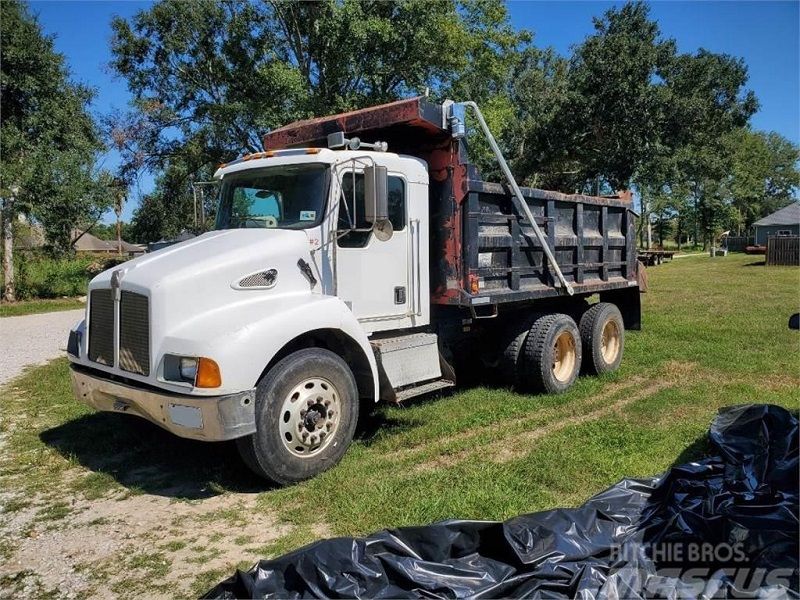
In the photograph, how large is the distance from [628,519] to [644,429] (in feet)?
8.08

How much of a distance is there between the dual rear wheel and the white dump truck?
26 mm

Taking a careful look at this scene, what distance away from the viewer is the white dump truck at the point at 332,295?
4.15m

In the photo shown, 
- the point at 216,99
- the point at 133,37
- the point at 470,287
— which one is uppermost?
the point at 133,37

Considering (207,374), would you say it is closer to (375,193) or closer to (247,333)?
(247,333)

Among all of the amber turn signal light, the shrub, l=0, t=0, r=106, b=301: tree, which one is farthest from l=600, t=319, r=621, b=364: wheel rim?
the shrub

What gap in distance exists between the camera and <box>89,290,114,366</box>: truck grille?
4570 millimetres

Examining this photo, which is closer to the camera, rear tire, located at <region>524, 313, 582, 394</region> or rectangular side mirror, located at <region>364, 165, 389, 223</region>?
rectangular side mirror, located at <region>364, 165, 389, 223</region>

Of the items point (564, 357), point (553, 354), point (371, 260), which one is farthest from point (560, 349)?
point (371, 260)

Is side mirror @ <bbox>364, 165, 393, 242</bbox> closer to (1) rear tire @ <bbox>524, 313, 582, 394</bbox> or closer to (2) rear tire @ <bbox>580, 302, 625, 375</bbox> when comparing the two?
(1) rear tire @ <bbox>524, 313, 582, 394</bbox>

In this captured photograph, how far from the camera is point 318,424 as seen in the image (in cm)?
458

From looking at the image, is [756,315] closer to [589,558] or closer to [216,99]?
[589,558]

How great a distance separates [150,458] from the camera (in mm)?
5203

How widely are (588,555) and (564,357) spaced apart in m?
4.58

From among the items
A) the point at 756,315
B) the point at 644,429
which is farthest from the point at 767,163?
the point at 644,429
